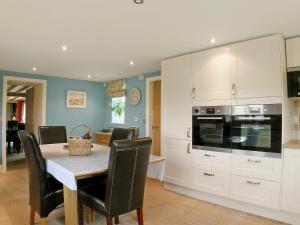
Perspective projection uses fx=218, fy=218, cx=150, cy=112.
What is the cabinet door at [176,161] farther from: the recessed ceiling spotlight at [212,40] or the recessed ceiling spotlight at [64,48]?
the recessed ceiling spotlight at [64,48]

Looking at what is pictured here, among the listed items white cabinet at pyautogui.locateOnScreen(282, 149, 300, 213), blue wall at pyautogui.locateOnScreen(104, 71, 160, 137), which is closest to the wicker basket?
white cabinet at pyautogui.locateOnScreen(282, 149, 300, 213)

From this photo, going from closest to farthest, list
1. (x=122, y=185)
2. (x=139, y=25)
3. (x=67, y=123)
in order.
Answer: (x=122, y=185) < (x=139, y=25) < (x=67, y=123)

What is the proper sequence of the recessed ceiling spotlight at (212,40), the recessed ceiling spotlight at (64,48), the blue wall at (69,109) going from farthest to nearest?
the blue wall at (69,109) → the recessed ceiling spotlight at (64,48) → the recessed ceiling spotlight at (212,40)

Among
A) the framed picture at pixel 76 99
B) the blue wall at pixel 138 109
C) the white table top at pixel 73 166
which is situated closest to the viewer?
the white table top at pixel 73 166

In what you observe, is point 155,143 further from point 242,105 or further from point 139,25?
point 139,25

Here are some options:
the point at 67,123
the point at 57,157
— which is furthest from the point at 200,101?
the point at 67,123

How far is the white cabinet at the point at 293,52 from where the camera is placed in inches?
102

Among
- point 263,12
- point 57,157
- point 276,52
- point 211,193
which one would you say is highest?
point 263,12

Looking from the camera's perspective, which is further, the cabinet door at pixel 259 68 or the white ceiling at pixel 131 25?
the cabinet door at pixel 259 68

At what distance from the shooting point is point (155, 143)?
15.8 ft

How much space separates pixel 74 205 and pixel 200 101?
2.14m

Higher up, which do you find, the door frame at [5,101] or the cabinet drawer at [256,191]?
the door frame at [5,101]

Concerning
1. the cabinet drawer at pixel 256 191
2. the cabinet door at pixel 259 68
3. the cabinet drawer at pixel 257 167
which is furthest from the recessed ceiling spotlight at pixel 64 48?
the cabinet drawer at pixel 256 191

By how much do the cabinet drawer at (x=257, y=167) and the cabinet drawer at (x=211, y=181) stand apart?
0.61 feet
